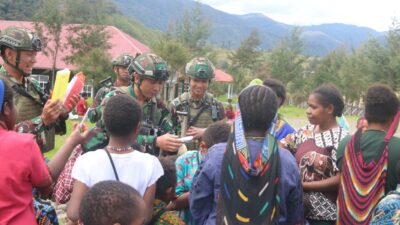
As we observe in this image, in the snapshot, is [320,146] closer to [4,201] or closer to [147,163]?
[147,163]

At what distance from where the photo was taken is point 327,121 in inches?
144

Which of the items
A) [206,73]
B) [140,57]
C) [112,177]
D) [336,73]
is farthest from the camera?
[336,73]

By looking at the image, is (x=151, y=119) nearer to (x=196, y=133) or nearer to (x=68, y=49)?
(x=196, y=133)

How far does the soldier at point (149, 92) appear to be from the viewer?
384 centimetres

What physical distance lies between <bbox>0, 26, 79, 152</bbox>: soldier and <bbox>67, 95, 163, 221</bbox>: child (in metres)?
0.93

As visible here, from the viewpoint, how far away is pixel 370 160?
9.93 ft

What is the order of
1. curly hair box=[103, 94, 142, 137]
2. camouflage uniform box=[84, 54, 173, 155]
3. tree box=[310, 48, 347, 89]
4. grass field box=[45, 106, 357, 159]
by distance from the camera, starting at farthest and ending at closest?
tree box=[310, 48, 347, 89] < grass field box=[45, 106, 357, 159] < camouflage uniform box=[84, 54, 173, 155] < curly hair box=[103, 94, 142, 137]

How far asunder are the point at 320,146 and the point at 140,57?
69.9 inches

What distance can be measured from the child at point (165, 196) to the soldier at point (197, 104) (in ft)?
6.33

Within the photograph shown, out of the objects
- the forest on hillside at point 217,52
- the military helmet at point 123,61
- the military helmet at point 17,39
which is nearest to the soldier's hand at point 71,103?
the military helmet at point 17,39

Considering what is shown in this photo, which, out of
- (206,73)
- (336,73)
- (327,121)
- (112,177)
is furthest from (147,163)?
(336,73)

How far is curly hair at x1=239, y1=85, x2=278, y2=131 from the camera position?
2516 millimetres

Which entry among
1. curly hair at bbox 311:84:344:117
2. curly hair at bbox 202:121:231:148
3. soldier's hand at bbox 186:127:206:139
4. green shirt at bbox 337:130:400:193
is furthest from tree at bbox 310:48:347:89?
curly hair at bbox 202:121:231:148

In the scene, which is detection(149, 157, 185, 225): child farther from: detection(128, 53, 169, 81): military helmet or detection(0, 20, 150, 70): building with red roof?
detection(0, 20, 150, 70): building with red roof
